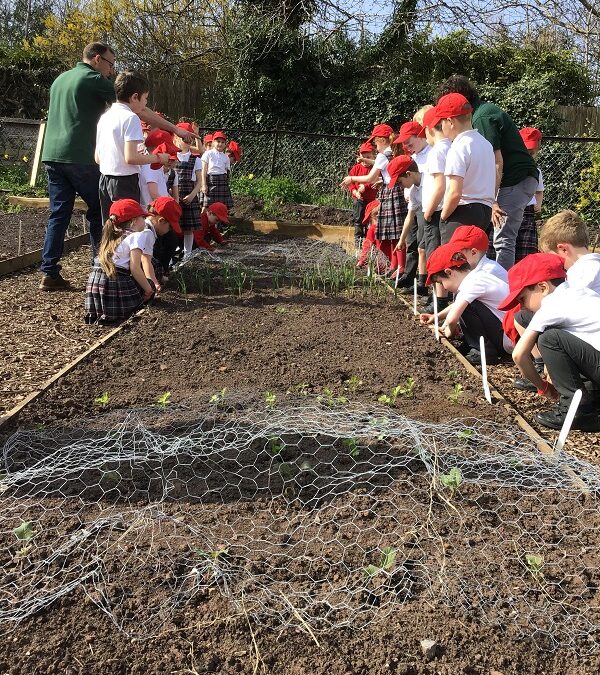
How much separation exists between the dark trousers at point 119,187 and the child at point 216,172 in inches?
141

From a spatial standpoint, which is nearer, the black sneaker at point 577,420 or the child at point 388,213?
the black sneaker at point 577,420

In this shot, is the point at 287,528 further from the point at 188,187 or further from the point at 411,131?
the point at 188,187

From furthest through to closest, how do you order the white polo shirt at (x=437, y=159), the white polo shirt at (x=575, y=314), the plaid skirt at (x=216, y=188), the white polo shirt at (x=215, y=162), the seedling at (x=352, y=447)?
the plaid skirt at (x=216, y=188), the white polo shirt at (x=215, y=162), the white polo shirt at (x=437, y=159), the white polo shirt at (x=575, y=314), the seedling at (x=352, y=447)

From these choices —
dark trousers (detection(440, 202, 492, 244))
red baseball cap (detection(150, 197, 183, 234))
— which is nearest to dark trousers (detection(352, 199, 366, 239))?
red baseball cap (detection(150, 197, 183, 234))

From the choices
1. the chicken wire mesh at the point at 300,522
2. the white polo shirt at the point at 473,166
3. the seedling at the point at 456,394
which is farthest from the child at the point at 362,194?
the chicken wire mesh at the point at 300,522

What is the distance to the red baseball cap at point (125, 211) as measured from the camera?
4.88 metres

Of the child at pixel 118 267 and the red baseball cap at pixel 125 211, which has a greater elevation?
the red baseball cap at pixel 125 211

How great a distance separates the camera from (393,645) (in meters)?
1.81

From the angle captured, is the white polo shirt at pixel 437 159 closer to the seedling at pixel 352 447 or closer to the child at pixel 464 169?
the child at pixel 464 169

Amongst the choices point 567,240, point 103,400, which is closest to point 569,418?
point 567,240

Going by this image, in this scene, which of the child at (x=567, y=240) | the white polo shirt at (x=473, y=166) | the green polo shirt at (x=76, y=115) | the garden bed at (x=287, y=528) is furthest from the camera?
the green polo shirt at (x=76, y=115)

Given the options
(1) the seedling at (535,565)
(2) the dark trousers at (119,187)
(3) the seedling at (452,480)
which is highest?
(2) the dark trousers at (119,187)

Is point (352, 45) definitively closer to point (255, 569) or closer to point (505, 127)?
point (505, 127)

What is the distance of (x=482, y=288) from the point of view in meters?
4.10
